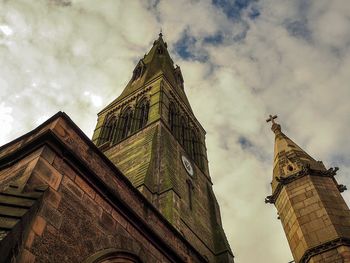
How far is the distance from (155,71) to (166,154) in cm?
1372

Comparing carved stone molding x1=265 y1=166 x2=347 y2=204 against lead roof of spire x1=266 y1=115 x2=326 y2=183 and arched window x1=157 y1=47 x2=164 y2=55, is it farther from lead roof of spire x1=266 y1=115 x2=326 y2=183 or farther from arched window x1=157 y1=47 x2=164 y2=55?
arched window x1=157 y1=47 x2=164 y2=55

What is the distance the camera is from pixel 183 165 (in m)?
20.1

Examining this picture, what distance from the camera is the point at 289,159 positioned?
1063 centimetres

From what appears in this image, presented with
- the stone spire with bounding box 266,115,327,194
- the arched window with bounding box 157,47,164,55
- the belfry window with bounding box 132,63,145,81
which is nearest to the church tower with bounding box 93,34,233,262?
the belfry window with bounding box 132,63,145,81

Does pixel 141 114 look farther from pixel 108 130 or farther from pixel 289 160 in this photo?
pixel 289 160

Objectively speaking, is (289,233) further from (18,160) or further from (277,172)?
(18,160)

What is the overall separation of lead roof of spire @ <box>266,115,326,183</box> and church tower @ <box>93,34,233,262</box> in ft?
16.8

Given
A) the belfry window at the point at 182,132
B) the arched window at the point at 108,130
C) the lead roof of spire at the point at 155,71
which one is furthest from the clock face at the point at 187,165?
the lead roof of spire at the point at 155,71

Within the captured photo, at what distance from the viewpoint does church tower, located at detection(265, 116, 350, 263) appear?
313 inches

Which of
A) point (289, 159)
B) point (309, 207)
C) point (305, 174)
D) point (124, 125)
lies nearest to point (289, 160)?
point (289, 159)

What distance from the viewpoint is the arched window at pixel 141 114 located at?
2271cm

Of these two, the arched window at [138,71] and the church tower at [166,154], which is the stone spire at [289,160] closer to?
the church tower at [166,154]

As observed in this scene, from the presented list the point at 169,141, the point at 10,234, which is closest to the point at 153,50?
the point at 169,141

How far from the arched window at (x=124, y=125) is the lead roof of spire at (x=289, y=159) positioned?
12.8 metres
